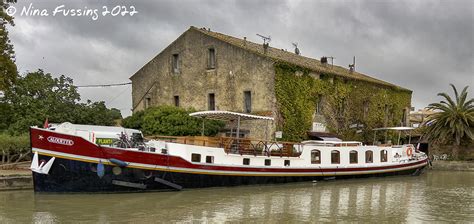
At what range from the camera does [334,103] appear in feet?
116

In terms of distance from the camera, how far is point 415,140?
144 ft

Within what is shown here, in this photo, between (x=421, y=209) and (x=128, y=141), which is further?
(x=128, y=141)

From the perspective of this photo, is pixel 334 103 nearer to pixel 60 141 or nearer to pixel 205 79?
pixel 205 79

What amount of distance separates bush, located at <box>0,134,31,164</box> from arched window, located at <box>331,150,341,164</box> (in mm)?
15125

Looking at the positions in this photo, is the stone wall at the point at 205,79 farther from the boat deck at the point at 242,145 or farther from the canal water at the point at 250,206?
the canal water at the point at 250,206

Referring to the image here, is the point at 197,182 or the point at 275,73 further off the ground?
the point at 275,73

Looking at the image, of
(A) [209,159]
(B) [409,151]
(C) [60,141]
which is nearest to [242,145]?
(A) [209,159]

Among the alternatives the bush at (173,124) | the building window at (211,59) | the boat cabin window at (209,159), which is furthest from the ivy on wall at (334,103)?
the boat cabin window at (209,159)

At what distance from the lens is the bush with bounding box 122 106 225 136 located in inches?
1118

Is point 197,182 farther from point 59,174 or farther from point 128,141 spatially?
point 59,174

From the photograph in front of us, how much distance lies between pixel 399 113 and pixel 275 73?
17.5 metres

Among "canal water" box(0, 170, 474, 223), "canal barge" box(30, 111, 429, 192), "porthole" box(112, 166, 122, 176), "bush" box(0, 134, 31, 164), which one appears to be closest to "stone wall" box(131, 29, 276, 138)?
"canal barge" box(30, 111, 429, 192)

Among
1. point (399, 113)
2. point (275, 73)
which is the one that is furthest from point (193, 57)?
point (399, 113)

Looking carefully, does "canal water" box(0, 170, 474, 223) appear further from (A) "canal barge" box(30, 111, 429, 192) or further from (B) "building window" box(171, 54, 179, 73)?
(B) "building window" box(171, 54, 179, 73)
